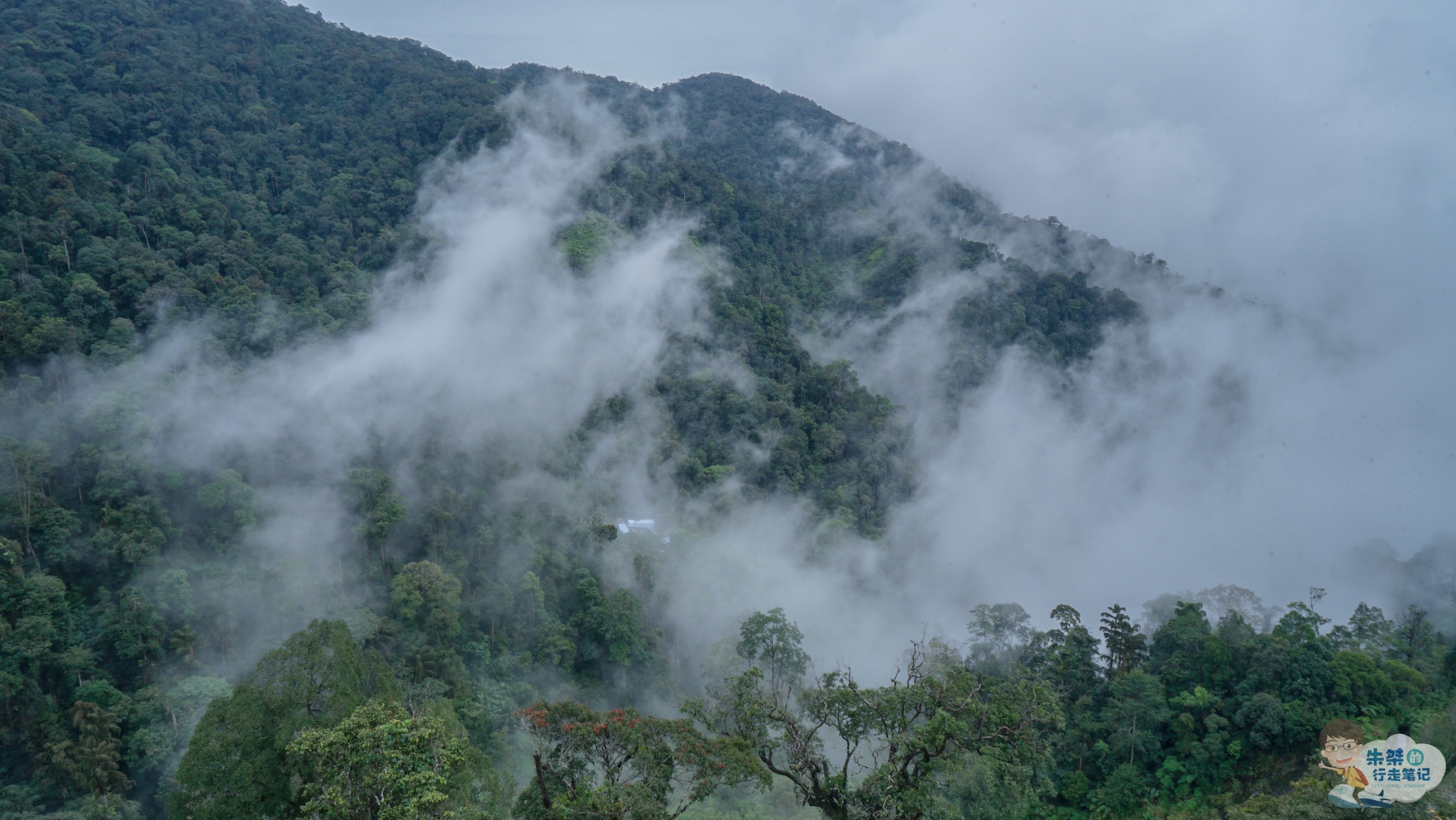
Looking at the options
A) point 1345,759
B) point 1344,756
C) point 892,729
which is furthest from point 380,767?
point 1344,756

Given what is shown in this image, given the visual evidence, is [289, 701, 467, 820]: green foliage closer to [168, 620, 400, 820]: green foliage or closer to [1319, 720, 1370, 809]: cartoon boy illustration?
[168, 620, 400, 820]: green foliage

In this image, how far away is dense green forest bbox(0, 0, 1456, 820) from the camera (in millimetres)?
12250

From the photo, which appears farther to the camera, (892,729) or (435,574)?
(435,574)

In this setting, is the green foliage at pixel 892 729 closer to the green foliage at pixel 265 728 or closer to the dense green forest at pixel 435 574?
the dense green forest at pixel 435 574

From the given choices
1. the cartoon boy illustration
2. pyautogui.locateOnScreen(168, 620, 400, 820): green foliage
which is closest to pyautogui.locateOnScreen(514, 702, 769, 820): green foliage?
pyautogui.locateOnScreen(168, 620, 400, 820): green foliage

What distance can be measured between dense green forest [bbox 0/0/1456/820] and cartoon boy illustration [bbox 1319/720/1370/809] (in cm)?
43

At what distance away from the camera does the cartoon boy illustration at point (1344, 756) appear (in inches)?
413

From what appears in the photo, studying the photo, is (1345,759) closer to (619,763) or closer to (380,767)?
(619,763)

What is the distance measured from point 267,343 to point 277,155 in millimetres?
23968

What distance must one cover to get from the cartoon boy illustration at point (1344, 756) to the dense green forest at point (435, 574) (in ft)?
1.42

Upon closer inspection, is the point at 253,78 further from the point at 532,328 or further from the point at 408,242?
the point at 532,328

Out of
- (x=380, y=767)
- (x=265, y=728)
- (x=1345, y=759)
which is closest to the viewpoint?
(x=380, y=767)

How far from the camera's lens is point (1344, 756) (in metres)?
14.2

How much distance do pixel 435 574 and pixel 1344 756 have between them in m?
Answer: 25.3
